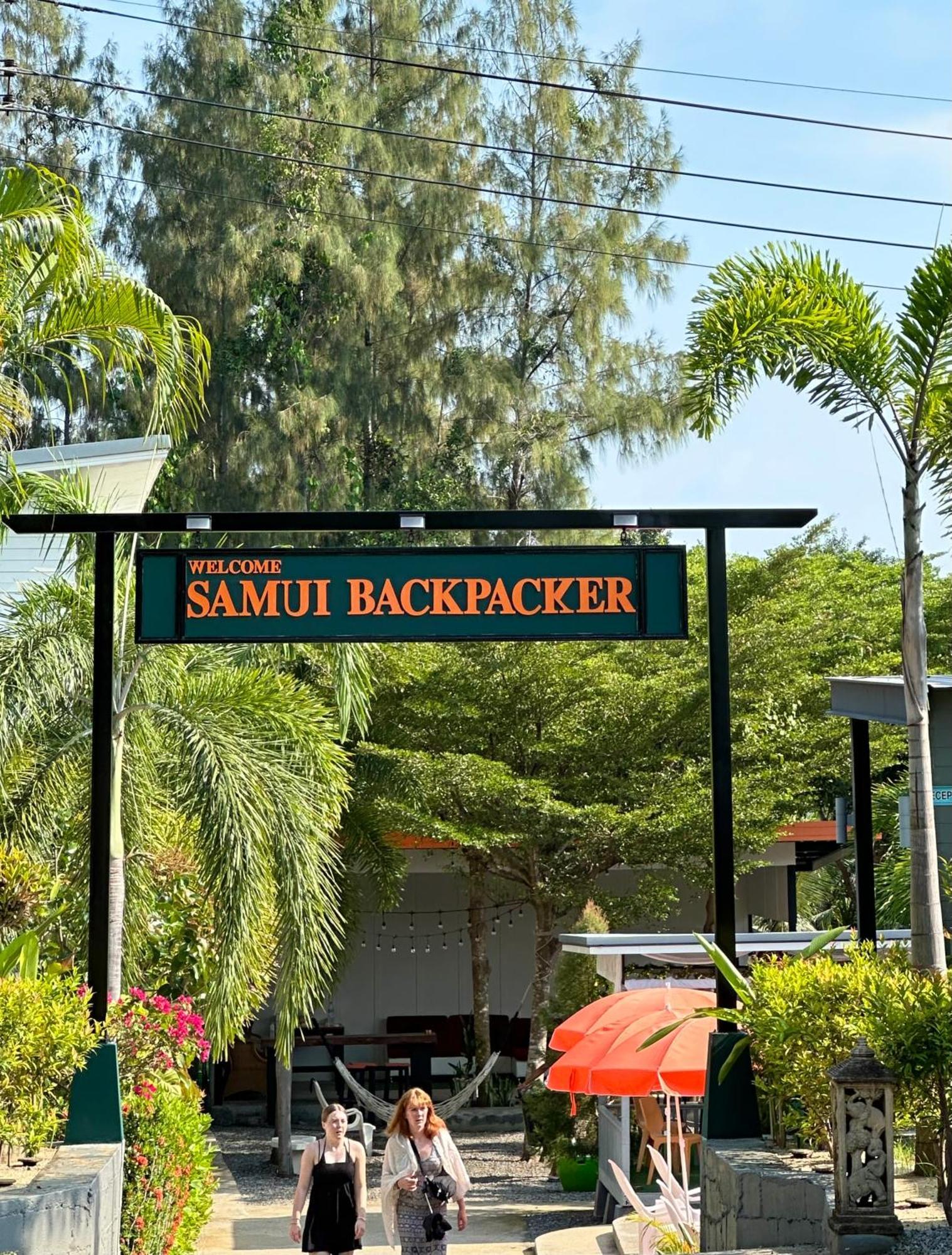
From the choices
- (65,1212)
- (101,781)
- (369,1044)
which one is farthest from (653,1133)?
(65,1212)

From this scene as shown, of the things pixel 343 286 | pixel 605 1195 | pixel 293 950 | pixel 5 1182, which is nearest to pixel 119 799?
pixel 293 950

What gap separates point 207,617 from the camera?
8266 millimetres

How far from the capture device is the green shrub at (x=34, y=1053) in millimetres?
7359

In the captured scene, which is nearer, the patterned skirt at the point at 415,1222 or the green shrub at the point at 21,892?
the patterned skirt at the point at 415,1222

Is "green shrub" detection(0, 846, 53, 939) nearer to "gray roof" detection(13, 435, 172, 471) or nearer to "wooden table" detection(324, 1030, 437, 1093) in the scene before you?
"gray roof" detection(13, 435, 172, 471)

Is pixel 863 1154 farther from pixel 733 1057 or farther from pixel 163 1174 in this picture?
pixel 163 1174

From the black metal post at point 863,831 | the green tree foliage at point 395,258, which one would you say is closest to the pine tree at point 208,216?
the green tree foliage at point 395,258

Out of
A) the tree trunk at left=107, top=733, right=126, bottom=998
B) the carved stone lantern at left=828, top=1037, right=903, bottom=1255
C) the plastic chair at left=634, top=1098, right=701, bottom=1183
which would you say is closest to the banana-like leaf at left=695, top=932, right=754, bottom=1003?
the carved stone lantern at left=828, top=1037, right=903, bottom=1255

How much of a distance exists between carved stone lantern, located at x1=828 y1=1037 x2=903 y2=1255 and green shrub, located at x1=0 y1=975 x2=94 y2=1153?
11.8ft

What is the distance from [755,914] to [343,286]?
47.1 ft

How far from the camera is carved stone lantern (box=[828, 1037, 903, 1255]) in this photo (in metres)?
6.37

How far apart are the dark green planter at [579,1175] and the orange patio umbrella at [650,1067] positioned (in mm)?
3649

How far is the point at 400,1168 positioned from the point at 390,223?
1005 inches

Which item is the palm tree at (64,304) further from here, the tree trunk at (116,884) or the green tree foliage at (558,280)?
the green tree foliage at (558,280)
